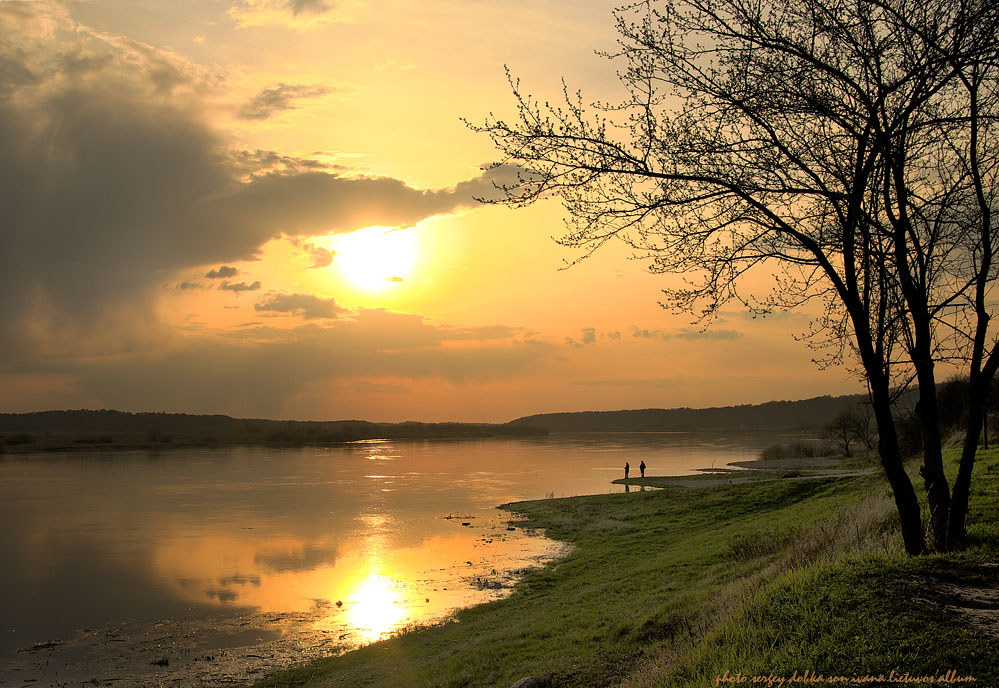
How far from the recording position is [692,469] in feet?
242

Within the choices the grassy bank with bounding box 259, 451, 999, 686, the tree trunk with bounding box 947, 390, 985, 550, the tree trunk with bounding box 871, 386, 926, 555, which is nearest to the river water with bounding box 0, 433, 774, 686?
the grassy bank with bounding box 259, 451, 999, 686

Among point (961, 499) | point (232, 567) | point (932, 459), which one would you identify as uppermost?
point (932, 459)

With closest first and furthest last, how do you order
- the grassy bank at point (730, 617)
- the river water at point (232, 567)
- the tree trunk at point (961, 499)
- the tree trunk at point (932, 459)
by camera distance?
the grassy bank at point (730, 617), the tree trunk at point (961, 499), the tree trunk at point (932, 459), the river water at point (232, 567)

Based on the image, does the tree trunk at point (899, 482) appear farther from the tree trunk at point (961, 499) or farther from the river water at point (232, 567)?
the river water at point (232, 567)

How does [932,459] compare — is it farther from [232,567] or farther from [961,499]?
[232,567]

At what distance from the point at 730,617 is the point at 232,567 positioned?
24.9 meters

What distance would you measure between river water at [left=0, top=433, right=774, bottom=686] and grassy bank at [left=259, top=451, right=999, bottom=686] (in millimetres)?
3126

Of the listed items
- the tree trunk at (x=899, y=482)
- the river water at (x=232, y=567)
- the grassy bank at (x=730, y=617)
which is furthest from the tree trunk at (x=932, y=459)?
the river water at (x=232, y=567)

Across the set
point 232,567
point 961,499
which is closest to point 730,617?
point 961,499

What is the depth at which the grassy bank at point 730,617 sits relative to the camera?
7.13 meters

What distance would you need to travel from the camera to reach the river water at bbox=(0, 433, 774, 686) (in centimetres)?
1891

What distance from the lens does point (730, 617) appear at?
9539 millimetres

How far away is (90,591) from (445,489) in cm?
3459

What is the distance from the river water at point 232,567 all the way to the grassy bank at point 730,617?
123 inches
